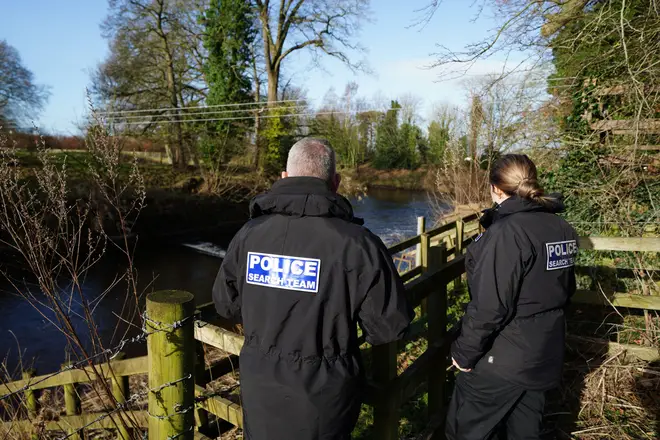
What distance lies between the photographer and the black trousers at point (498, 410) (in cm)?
232

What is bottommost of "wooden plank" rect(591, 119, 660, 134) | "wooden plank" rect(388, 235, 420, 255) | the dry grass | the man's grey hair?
the dry grass

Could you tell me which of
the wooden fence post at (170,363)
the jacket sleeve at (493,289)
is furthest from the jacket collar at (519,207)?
the wooden fence post at (170,363)

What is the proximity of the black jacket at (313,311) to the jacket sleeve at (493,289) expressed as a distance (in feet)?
1.74

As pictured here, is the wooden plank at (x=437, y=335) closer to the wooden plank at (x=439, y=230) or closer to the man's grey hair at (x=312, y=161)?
the man's grey hair at (x=312, y=161)

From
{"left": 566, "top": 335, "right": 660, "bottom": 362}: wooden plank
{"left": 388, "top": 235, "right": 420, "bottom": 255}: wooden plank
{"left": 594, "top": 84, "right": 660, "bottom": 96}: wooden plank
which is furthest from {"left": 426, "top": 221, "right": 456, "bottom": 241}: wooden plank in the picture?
{"left": 566, "top": 335, "right": 660, "bottom": 362}: wooden plank

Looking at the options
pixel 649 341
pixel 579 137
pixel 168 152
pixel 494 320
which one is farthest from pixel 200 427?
pixel 168 152

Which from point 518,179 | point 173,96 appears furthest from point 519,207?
point 173,96

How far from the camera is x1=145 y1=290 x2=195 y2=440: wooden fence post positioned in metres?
2.02

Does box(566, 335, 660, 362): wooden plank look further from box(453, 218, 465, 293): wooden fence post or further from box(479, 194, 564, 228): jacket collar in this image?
box(453, 218, 465, 293): wooden fence post

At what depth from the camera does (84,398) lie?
22.2 feet

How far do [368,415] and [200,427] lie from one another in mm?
1626

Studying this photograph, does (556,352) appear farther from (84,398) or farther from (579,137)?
(84,398)

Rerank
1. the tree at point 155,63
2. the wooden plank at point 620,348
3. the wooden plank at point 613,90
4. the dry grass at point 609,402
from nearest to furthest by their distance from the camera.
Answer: the dry grass at point 609,402 < the wooden plank at point 620,348 < the wooden plank at point 613,90 < the tree at point 155,63

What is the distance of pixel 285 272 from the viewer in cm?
183
